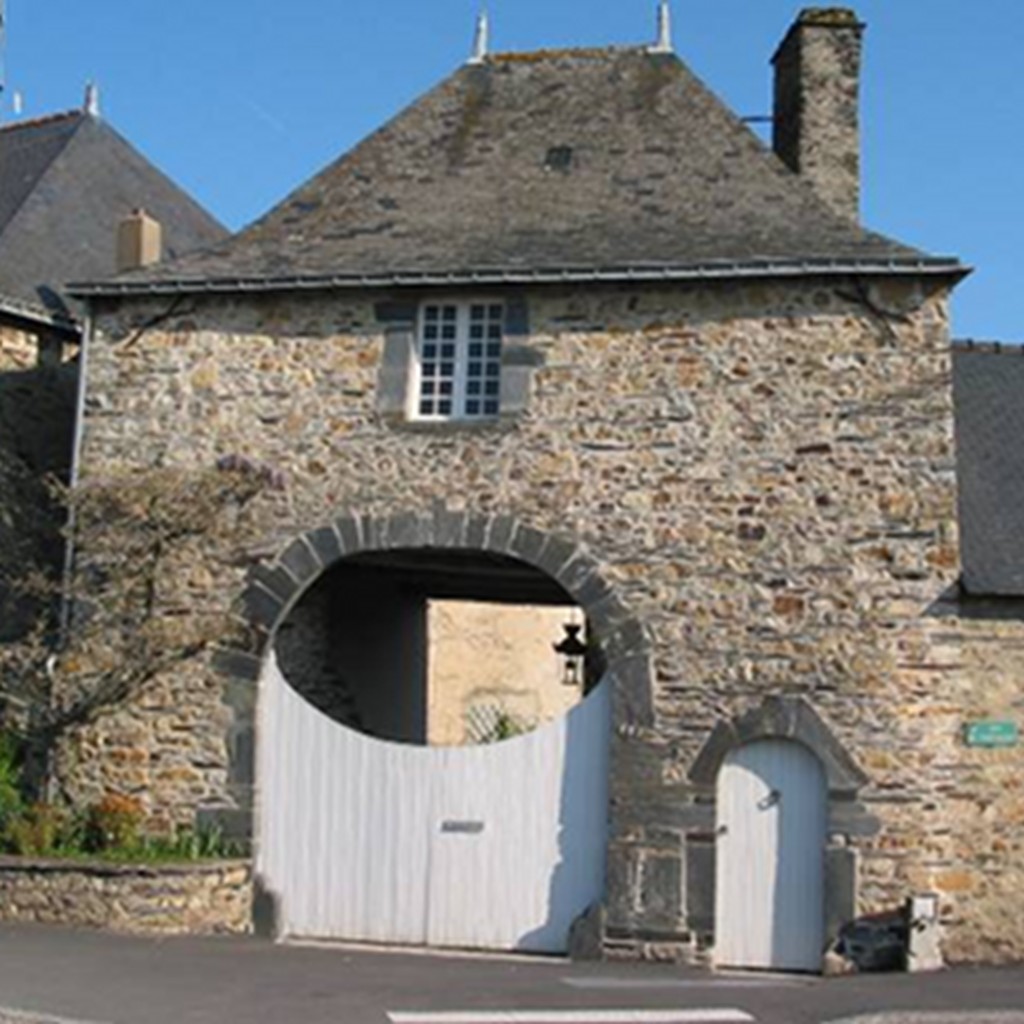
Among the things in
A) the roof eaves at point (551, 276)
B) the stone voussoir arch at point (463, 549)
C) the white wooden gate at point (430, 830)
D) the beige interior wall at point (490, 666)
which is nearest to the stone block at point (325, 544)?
the stone voussoir arch at point (463, 549)

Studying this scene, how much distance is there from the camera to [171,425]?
12.6m

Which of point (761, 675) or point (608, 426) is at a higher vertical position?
point (608, 426)

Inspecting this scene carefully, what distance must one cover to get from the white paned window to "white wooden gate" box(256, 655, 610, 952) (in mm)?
2351

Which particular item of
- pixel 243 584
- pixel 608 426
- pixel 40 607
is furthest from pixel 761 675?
pixel 40 607

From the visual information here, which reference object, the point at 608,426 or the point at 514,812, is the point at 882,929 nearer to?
the point at 514,812

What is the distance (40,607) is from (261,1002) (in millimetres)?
5549

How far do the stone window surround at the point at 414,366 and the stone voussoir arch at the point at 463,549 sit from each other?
714 millimetres

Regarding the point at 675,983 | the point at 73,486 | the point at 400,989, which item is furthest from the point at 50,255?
the point at 675,983

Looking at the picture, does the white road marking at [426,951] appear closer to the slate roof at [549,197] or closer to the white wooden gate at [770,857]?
the white wooden gate at [770,857]

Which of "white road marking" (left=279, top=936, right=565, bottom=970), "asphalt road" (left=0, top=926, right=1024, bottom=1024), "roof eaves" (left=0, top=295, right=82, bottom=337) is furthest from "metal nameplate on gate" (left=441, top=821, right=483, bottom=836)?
"roof eaves" (left=0, top=295, right=82, bottom=337)

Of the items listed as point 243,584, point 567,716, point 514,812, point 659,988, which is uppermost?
point 243,584

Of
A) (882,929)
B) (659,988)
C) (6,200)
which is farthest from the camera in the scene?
(6,200)

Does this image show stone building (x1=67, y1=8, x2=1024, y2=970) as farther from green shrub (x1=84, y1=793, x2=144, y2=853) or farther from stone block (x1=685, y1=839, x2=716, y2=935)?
green shrub (x1=84, y1=793, x2=144, y2=853)

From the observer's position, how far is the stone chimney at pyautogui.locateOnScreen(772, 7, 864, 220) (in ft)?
46.1
